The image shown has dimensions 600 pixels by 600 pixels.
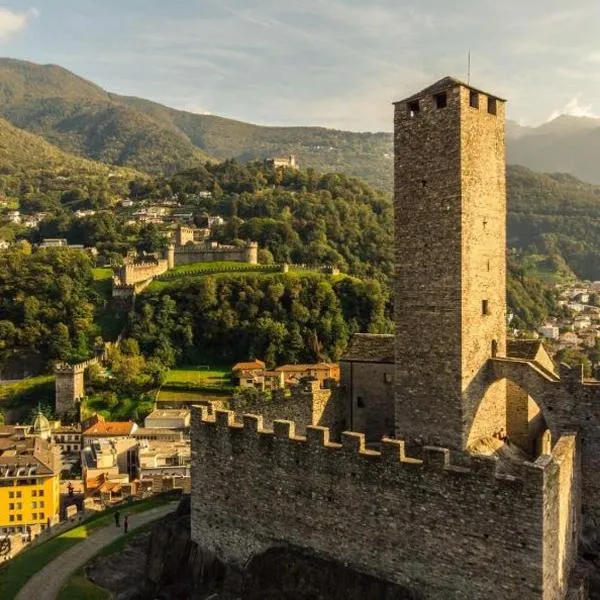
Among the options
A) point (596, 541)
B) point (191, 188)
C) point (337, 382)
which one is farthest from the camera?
Result: point (191, 188)

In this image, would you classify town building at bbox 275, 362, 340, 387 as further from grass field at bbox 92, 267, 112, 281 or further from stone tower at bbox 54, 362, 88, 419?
grass field at bbox 92, 267, 112, 281

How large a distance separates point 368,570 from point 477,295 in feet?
23.3

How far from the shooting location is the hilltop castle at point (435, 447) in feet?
44.2

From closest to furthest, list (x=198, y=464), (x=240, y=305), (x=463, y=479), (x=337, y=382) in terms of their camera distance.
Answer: (x=463, y=479), (x=198, y=464), (x=337, y=382), (x=240, y=305)

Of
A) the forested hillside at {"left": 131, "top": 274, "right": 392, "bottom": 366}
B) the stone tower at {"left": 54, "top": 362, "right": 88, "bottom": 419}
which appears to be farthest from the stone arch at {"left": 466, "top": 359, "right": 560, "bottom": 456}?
the stone tower at {"left": 54, "top": 362, "right": 88, "bottom": 419}

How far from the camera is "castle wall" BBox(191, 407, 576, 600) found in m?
12.7

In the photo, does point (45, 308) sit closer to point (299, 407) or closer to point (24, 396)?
point (24, 396)

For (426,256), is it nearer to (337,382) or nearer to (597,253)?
(337,382)

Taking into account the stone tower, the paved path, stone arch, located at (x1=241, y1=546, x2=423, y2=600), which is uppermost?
stone arch, located at (x1=241, y1=546, x2=423, y2=600)

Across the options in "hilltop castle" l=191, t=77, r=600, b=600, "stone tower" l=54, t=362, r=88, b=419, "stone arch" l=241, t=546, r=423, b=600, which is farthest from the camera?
"stone tower" l=54, t=362, r=88, b=419

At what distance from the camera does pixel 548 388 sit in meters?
16.4

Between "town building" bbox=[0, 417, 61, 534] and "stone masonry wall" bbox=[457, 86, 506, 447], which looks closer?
"stone masonry wall" bbox=[457, 86, 506, 447]

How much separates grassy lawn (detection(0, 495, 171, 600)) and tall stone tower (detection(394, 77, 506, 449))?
15628mm

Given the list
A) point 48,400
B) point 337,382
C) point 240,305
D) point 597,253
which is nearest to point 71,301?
point 48,400
